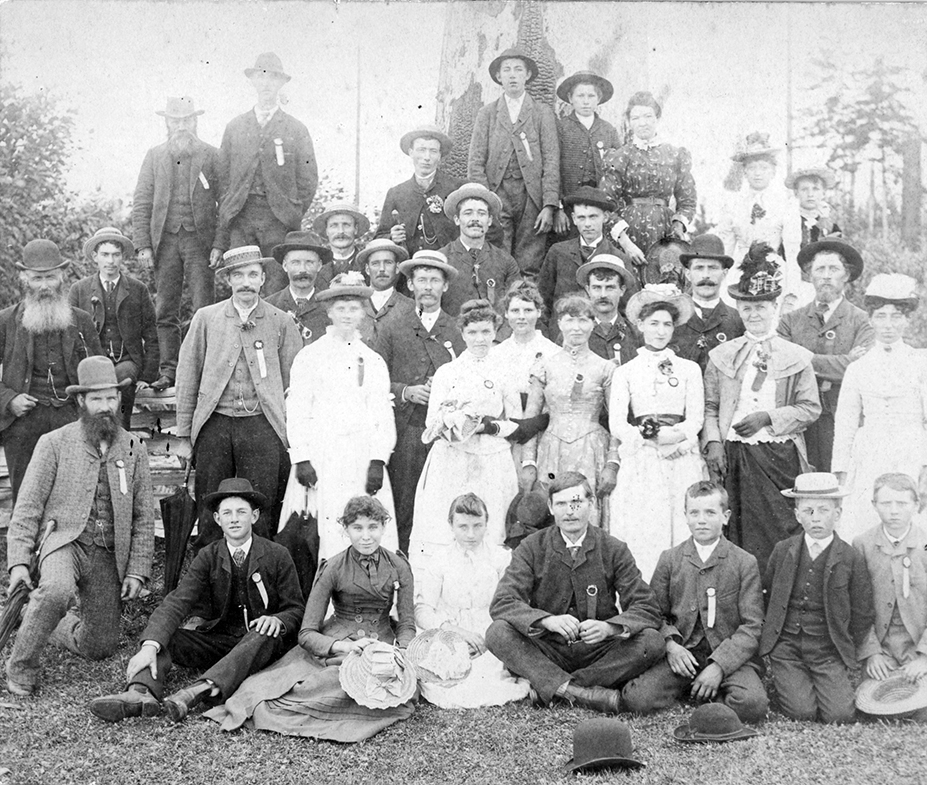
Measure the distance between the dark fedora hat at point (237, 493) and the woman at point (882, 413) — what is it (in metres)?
3.32

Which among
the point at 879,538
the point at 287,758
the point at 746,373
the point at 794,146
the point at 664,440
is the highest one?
the point at 794,146

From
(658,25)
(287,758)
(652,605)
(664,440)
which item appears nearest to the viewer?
(287,758)

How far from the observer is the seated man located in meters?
4.92

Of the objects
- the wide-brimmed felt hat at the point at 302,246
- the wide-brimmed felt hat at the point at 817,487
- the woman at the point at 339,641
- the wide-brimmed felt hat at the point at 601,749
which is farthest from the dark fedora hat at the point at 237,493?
the wide-brimmed felt hat at the point at 817,487

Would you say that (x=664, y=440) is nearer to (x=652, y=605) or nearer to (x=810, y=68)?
(x=652, y=605)

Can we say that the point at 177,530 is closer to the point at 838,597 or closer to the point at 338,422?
the point at 338,422

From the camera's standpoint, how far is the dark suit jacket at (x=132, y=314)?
6871 mm

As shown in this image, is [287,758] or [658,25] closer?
[287,758]

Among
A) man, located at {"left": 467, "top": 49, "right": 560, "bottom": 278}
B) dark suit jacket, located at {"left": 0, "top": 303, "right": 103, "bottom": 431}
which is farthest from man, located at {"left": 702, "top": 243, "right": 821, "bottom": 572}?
dark suit jacket, located at {"left": 0, "top": 303, "right": 103, "bottom": 431}

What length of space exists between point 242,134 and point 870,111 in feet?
15.0

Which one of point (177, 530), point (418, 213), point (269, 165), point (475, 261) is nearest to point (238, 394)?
point (177, 530)

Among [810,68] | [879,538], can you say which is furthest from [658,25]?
[879,538]

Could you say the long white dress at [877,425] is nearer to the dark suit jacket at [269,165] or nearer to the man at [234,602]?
the man at [234,602]

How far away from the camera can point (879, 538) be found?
17.3 feet
